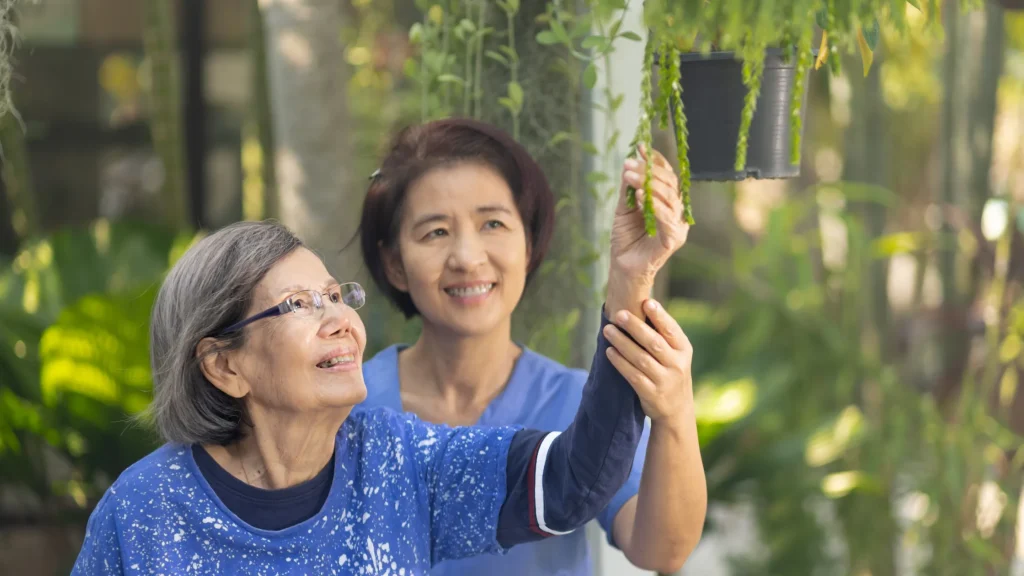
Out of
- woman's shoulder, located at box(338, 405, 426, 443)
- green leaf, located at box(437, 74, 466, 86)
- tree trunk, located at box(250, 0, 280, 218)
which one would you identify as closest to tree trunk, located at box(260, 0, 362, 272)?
green leaf, located at box(437, 74, 466, 86)

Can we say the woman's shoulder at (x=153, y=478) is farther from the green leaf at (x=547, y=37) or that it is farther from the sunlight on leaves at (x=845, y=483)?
the sunlight on leaves at (x=845, y=483)

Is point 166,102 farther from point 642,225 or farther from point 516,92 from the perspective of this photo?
point 642,225

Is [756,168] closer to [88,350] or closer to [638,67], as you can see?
[638,67]

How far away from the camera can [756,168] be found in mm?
1396

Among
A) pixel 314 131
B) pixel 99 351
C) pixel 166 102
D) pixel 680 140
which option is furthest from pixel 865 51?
pixel 166 102

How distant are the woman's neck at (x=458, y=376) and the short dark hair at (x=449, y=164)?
16 cm

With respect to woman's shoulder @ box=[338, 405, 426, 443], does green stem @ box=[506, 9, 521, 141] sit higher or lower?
higher

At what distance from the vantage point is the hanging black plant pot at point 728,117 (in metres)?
1.39

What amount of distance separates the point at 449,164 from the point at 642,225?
463mm

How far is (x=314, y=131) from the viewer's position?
2.94 meters

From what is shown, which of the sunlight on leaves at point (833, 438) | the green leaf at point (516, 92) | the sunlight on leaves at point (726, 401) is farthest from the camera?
the sunlight on leaves at point (833, 438)

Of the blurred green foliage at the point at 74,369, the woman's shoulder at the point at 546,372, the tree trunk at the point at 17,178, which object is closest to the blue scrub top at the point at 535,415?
the woman's shoulder at the point at 546,372

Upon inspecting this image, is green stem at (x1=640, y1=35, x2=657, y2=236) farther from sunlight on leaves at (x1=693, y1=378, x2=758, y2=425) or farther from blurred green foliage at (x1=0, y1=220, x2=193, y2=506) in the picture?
sunlight on leaves at (x1=693, y1=378, x2=758, y2=425)

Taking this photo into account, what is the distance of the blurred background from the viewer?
→ 2.03 meters
